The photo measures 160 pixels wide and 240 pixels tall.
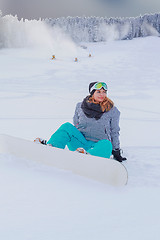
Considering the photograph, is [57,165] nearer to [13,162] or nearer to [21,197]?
[13,162]

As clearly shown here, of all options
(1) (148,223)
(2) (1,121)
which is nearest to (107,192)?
(1) (148,223)

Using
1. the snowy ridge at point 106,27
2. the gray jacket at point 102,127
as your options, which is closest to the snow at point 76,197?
the gray jacket at point 102,127

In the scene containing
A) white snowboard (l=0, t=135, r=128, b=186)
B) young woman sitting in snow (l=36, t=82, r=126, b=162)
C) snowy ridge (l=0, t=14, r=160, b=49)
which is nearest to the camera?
white snowboard (l=0, t=135, r=128, b=186)

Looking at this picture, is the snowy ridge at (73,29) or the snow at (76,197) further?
the snowy ridge at (73,29)

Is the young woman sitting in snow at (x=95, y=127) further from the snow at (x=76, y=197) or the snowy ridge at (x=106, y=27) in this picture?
the snowy ridge at (x=106, y=27)

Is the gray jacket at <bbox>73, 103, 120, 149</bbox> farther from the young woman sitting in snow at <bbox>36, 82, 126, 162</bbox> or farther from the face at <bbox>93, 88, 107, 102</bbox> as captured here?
the face at <bbox>93, 88, 107, 102</bbox>

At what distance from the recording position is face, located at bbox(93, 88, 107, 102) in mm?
2811

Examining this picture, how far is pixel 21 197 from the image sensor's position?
5.89 feet

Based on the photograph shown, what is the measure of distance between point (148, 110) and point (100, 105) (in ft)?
12.5

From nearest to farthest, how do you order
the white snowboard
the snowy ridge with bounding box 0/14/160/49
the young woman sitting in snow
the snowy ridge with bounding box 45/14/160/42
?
the white snowboard, the young woman sitting in snow, the snowy ridge with bounding box 0/14/160/49, the snowy ridge with bounding box 45/14/160/42

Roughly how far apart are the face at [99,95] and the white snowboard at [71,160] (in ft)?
2.73

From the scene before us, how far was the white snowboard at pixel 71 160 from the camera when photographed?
6.77 ft

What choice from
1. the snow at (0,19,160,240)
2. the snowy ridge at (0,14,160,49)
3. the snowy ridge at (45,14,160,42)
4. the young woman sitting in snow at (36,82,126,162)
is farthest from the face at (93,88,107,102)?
the snowy ridge at (45,14,160,42)

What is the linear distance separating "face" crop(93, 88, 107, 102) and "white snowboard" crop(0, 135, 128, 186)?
83 cm
